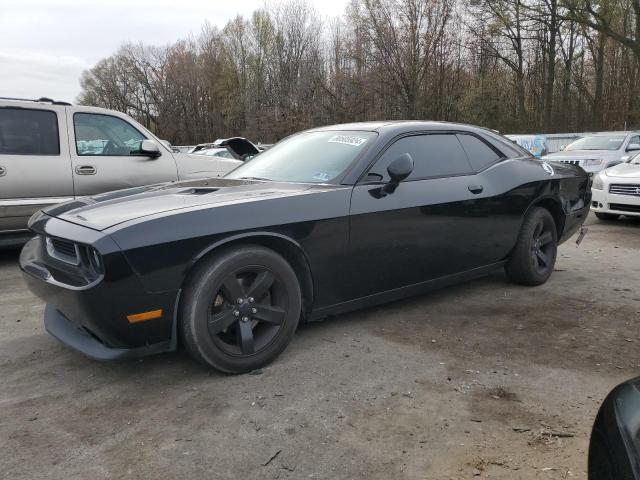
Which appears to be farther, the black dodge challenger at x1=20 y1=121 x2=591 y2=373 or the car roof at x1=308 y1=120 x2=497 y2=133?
the car roof at x1=308 y1=120 x2=497 y2=133

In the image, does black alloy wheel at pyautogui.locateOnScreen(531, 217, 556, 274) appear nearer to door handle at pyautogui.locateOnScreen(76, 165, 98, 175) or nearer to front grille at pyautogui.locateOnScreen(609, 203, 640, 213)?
front grille at pyautogui.locateOnScreen(609, 203, 640, 213)

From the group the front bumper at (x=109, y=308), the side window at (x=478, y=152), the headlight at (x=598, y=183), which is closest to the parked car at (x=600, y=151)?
the headlight at (x=598, y=183)

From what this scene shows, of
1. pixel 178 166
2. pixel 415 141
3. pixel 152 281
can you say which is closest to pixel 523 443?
pixel 152 281

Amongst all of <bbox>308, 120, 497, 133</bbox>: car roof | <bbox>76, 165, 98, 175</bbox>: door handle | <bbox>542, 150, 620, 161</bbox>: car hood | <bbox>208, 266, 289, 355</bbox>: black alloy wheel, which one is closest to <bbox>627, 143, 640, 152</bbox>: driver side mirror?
<bbox>542, 150, 620, 161</bbox>: car hood

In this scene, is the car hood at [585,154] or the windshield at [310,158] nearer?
the windshield at [310,158]

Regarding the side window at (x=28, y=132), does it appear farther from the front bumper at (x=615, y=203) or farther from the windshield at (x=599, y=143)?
the windshield at (x=599, y=143)

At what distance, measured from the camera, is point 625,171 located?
8703 mm

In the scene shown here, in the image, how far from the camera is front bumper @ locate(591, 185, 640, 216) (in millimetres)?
8258

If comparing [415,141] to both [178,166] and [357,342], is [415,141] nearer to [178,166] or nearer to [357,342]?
[357,342]

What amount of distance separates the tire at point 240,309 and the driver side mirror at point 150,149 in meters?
3.72

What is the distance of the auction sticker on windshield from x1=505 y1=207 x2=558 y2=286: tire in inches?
70.8

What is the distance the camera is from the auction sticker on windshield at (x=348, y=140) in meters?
3.79

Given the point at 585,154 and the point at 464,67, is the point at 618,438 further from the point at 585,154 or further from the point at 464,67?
the point at 464,67

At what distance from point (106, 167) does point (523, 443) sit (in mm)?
5334
